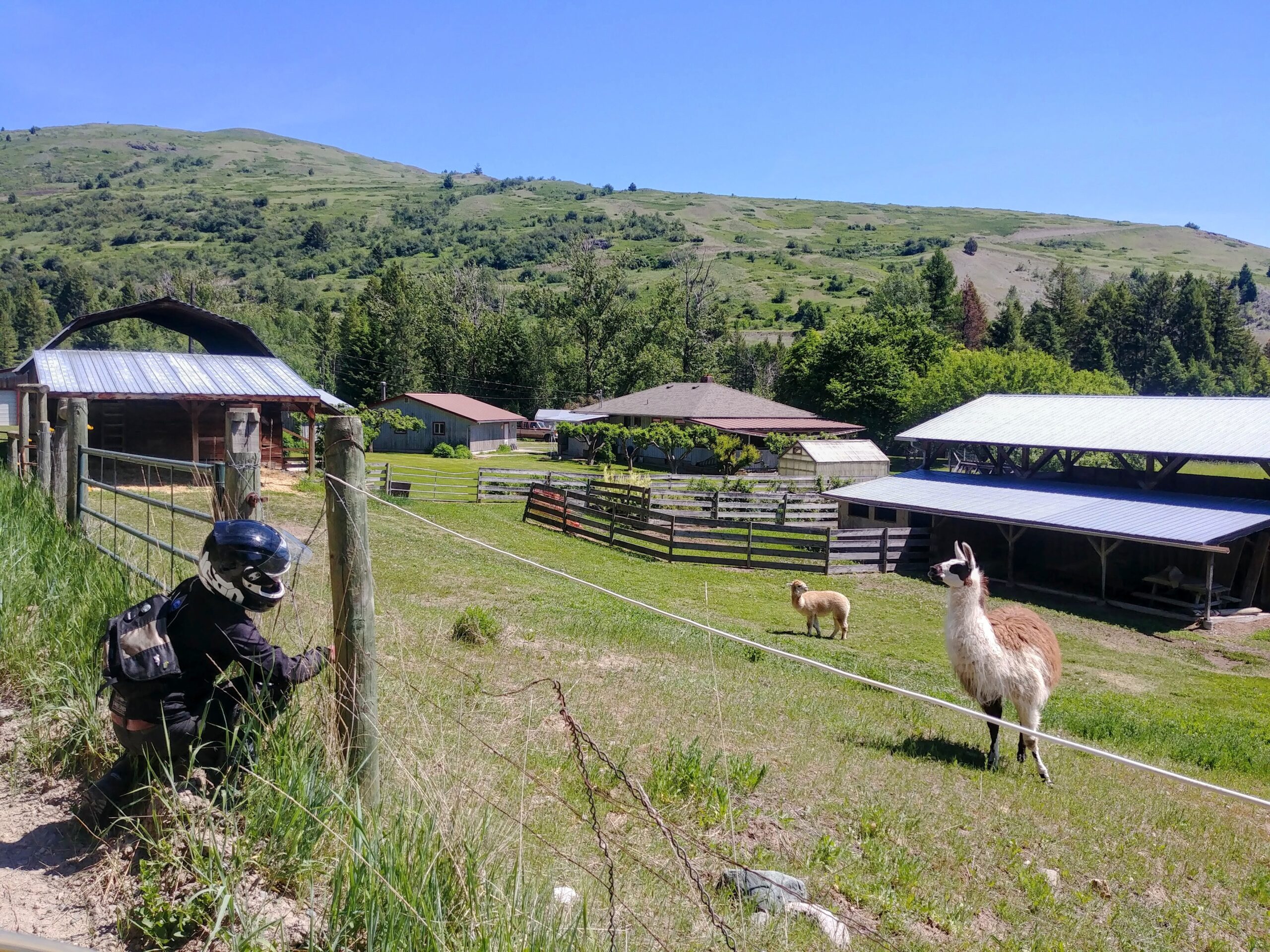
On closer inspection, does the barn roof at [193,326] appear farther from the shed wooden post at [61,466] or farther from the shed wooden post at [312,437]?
the shed wooden post at [61,466]

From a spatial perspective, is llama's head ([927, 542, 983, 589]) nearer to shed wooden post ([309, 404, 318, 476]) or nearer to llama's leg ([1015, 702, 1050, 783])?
llama's leg ([1015, 702, 1050, 783])

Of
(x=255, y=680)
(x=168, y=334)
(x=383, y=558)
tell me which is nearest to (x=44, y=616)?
(x=255, y=680)

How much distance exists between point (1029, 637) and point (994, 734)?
107 cm

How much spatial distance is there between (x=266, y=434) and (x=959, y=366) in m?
49.6

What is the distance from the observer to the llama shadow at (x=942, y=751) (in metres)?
7.88

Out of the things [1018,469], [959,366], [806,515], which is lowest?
[806,515]

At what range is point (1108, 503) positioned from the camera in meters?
23.8

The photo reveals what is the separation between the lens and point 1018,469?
97.0 ft

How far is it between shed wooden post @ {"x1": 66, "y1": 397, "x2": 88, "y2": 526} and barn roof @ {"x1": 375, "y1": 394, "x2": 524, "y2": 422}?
167 feet

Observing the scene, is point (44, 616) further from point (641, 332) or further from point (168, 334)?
point (168, 334)

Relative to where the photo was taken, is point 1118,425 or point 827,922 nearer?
point 827,922

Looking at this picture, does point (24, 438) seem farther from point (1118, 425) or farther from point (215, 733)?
point (1118, 425)

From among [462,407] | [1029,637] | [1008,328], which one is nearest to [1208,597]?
[1029,637]

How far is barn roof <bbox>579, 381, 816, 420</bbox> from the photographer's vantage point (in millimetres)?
56500
